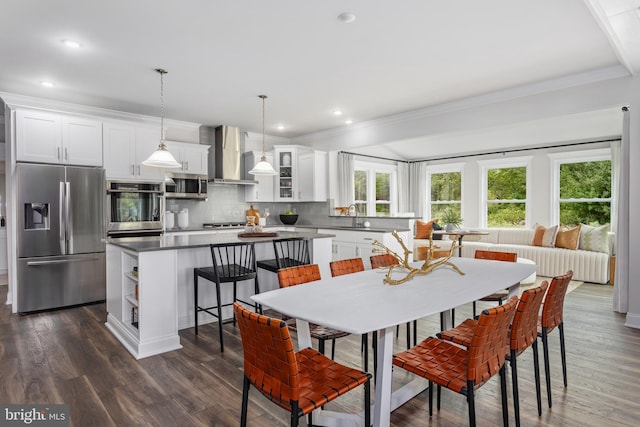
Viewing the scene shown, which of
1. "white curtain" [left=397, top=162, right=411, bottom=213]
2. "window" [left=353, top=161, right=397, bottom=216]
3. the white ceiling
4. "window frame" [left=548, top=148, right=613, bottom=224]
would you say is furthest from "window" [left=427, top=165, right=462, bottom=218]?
the white ceiling

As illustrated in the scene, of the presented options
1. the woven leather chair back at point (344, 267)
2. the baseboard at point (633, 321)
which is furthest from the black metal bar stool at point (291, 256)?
the baseboard at point (633, 321)

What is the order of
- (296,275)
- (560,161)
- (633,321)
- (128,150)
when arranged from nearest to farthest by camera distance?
1. (296,275)
2. (633,321)
3. (128,150)
4. (560,161)

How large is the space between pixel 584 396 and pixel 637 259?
220 cm

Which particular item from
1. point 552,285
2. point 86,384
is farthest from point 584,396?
point 86,384

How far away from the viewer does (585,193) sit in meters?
6.70

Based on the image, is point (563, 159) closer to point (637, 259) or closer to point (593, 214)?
point (593, 214)

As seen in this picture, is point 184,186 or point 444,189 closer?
point 184,186

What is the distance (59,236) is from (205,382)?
3.14 meters

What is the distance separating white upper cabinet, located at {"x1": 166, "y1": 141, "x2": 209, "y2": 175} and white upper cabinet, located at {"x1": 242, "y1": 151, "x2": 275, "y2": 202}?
0.84 meters

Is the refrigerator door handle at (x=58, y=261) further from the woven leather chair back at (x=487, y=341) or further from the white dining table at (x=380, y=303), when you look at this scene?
the woven leather chair back at (x=487, y=341)

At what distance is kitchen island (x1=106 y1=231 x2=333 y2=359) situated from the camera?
3158mm

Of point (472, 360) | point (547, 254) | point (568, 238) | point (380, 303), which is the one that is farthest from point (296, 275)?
point (568, 238)

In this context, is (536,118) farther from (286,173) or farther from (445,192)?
(445,192)

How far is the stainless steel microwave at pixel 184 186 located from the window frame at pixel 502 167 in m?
5.75
